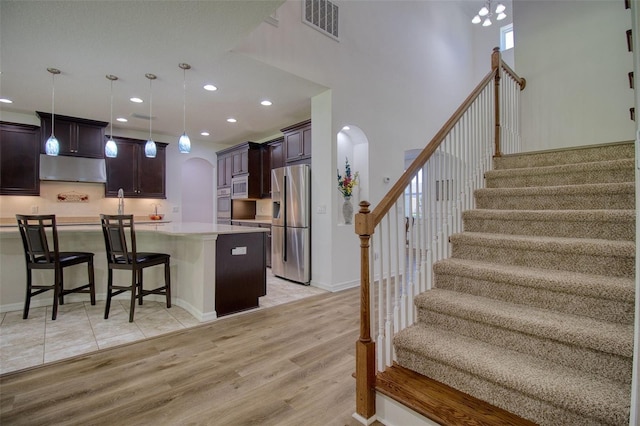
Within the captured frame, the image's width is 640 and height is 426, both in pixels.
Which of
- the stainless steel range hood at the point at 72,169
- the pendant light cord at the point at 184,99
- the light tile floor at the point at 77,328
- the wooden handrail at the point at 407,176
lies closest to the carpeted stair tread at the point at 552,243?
the wooden handrail at the point at 407,176

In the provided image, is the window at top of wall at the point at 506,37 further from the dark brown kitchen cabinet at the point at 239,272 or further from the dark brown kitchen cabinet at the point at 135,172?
the dark brown kitchen cabinet at the point at 135,172

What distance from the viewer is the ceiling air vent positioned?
160 inches

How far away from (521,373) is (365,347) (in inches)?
30.2

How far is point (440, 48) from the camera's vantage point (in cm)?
648

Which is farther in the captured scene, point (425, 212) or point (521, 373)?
point (425, 212)

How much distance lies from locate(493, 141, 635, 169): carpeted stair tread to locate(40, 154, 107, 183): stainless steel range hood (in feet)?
21.2

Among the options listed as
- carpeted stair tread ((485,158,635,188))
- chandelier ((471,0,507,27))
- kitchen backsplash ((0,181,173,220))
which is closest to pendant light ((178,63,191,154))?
kitchen backsplash ((0,181,173,220))

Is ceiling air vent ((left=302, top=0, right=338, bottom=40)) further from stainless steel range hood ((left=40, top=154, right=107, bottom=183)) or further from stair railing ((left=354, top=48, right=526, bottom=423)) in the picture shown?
stainless steel range hood ((left=40, top=154, right=107, bottom=183))

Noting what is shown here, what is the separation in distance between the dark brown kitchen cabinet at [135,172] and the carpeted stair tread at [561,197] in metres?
6.29

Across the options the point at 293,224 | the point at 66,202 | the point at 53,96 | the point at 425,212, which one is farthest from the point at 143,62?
the point at 66,202

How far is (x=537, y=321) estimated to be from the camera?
163 cm

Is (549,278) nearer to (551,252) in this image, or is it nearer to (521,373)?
(551,252)

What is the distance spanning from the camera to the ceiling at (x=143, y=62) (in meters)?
2.67

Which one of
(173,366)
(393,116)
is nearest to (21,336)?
(173,366)
